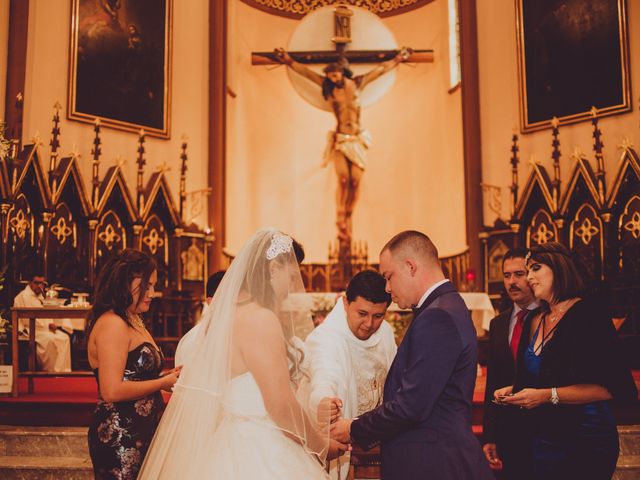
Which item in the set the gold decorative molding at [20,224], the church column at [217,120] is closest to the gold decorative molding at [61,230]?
the gold decorative molding at [20,224]

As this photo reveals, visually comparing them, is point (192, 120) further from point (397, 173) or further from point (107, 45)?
point (397, 173)

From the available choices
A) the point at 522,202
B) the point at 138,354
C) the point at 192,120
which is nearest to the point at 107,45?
the point at 192,120

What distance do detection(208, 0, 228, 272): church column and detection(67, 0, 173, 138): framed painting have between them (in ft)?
2.85

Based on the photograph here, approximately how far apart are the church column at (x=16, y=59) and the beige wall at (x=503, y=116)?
24.2ft

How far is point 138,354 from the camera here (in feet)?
11.0

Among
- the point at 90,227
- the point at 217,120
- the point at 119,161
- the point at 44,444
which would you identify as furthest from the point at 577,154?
the point at 44,444

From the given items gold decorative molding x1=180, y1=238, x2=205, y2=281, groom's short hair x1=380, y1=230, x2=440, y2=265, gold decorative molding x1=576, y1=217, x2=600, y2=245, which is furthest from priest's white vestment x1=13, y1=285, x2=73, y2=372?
gold decorative molding x1=576, y1=217, x2=600, y2=245

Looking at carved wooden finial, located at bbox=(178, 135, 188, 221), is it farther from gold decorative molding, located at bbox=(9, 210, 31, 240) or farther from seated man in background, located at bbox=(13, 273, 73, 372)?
seated man in background, located at bbox=(13, 273, 73, 372)

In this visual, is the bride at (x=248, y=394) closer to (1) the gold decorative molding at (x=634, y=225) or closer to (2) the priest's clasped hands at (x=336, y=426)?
(2) the priest's clasped hands at (x=336, y=426)

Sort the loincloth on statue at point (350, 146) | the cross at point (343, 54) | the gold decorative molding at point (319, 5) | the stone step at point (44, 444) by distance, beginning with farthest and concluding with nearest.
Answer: the gold decorative molding at point (319, 5) → the cross at point (343, 54) → the loincloth on statue at point (350, 146) → the stone step at point (44, 444)

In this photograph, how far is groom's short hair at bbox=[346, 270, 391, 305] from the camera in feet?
11.4

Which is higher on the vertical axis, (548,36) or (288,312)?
(548,36)

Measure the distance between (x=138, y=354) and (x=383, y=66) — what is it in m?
10.3

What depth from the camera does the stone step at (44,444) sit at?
18.1 ft
